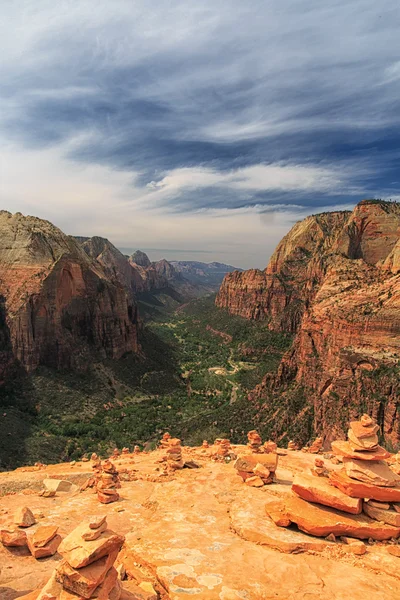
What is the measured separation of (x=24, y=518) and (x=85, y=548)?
8.00m

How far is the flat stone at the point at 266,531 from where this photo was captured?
13688mm

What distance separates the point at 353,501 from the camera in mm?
15094

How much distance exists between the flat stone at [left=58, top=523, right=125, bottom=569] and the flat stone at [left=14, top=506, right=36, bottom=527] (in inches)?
269

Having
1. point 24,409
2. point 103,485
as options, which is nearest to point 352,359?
point 103,485

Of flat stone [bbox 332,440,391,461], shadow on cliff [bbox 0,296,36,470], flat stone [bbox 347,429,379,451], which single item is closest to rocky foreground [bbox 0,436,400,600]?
flat stone [bbox 332,440,391,461]

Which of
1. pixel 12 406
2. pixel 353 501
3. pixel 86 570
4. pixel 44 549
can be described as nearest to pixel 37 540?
pixel 44 549

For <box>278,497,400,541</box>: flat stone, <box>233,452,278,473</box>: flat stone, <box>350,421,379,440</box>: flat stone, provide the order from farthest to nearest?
<box>233,452,278,473</box>: flat stone < <box>350,421,379,440</box>: flat stone < <box>278,497,400,541</box>: flat stone

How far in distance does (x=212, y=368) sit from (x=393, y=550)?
4273 inches

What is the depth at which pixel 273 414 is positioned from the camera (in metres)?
59.6

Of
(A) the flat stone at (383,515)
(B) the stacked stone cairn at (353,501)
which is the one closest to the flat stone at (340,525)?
(B) the stacked stone cairn at (353,501)

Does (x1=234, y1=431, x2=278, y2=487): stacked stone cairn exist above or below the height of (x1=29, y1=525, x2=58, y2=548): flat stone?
below

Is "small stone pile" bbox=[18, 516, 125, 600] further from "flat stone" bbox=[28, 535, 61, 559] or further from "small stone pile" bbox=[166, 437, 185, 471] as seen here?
"small stone pile" bbox=[166, 437, 185, 471]

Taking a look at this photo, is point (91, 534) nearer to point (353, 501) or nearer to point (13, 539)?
point (13, 539)

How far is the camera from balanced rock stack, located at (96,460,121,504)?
63.2 feet
